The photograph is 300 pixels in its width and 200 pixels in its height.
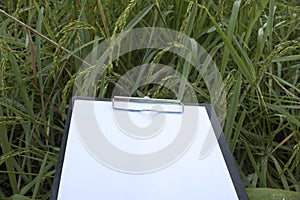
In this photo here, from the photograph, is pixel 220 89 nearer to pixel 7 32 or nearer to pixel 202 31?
pixel 202 31

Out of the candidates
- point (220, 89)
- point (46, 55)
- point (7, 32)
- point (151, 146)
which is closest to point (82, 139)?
point (151, 146)

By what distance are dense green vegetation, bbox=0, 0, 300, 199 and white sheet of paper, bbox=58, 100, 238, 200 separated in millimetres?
193

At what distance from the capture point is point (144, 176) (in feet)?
1.85

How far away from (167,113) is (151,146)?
3.8 inches

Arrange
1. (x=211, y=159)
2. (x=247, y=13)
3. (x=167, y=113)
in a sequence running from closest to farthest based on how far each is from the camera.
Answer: (x=211, y=159) → (x=167, y=113) → (x=247, y=13)

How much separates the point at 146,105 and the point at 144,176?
201mm

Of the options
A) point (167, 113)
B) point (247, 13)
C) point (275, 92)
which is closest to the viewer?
point (167, 113)

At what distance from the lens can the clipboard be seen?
538 millimetres

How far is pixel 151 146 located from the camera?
641 millimetres

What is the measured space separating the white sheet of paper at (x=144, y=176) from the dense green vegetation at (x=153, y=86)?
19 centimetres

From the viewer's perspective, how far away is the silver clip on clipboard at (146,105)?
73 cm

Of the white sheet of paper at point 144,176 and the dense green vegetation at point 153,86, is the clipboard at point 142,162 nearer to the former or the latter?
the white sheet of paper at point 144,176

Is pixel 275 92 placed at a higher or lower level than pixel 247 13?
lower

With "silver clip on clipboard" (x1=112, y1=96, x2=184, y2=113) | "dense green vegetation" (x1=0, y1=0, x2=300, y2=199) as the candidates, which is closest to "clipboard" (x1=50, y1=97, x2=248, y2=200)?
"silver clip on clipboard" (x1=112, y1=96, x2=184, y2=113)
